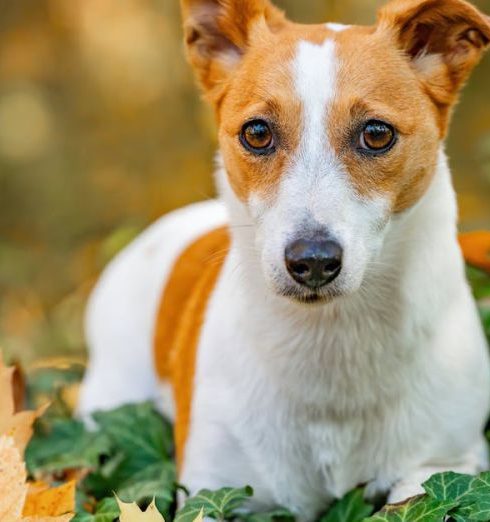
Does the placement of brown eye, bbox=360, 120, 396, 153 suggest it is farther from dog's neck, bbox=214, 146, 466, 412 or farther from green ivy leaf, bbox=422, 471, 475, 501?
green ivy leaf, bbox=422, 471, 475, 501

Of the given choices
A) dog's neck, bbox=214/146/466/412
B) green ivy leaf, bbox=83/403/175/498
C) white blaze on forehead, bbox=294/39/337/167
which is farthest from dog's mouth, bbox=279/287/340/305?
green ivy leaf, bbox=83/403/175/498

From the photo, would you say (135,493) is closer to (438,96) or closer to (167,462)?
(167,462)

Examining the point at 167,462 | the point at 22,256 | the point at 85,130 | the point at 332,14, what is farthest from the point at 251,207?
the point at 85,130

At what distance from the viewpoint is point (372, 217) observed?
281 cm

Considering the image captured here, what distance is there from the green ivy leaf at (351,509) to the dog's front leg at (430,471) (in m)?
0.10

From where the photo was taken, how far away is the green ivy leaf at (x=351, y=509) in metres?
3.04

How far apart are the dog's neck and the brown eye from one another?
0.26 metres

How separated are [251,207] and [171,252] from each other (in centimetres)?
177

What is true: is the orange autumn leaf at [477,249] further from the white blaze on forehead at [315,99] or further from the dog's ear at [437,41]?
the white blaze on forehead at [315,99]

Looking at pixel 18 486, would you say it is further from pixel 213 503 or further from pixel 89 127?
pixel 89 127

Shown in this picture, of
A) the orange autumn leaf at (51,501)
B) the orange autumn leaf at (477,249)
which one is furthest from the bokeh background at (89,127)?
the orange autumn leaf at (51,501)

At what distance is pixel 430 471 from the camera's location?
3.17m

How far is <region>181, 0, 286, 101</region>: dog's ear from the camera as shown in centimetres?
328

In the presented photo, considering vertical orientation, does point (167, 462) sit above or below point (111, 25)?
below
